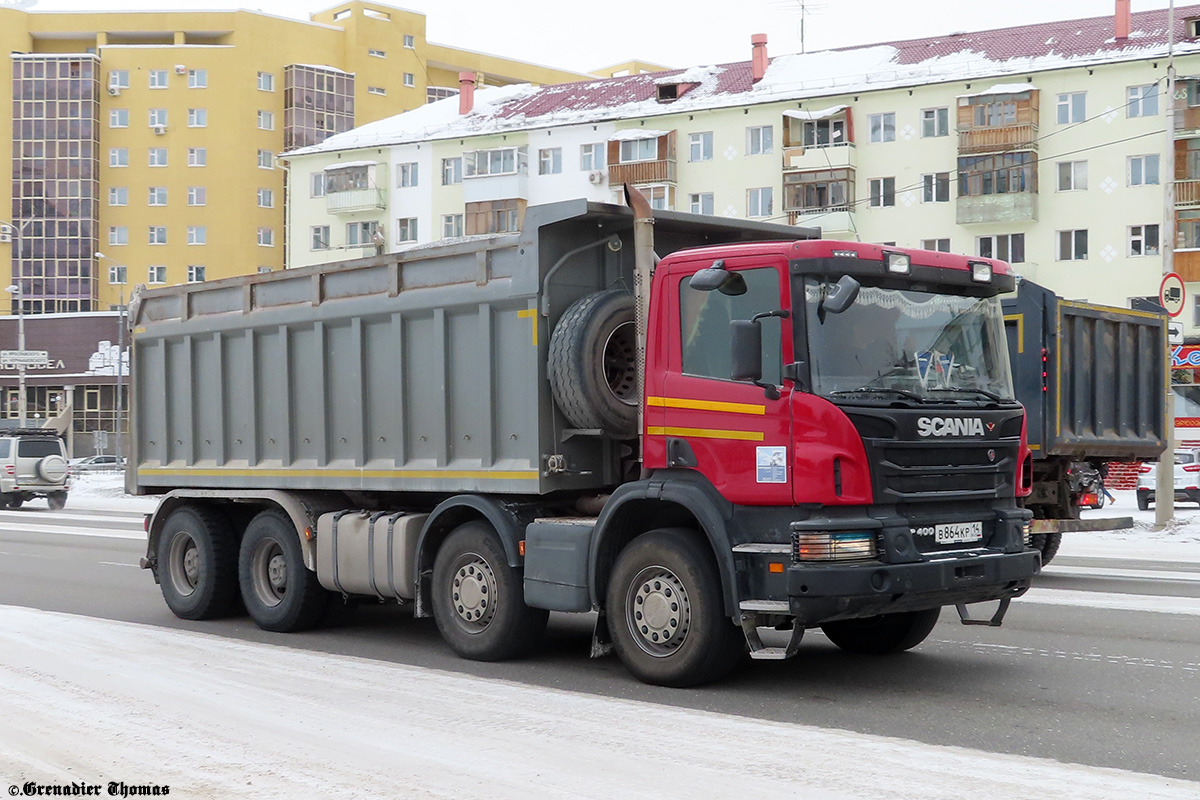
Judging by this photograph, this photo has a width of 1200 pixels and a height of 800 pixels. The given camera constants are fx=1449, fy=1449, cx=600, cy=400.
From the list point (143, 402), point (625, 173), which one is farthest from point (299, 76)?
point (143, 402)

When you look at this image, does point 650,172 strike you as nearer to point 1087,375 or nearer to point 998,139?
point 998,139

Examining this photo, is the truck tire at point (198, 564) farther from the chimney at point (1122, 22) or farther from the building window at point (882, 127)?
the chimney at point (1122, 22)

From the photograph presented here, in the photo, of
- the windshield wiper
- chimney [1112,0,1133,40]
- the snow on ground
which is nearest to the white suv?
the snow on ground

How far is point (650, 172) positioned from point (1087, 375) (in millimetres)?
46329

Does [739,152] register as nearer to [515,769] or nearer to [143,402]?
[143,402]

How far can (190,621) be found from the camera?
12.8 metres

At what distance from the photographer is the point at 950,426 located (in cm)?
833

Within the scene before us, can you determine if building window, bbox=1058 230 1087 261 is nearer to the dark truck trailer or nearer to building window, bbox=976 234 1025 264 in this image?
building window, bbox=976 234 1025 264

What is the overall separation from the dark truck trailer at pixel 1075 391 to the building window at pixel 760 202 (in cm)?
4273

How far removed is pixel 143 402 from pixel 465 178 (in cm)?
5262

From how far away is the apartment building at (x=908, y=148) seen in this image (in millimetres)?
51969

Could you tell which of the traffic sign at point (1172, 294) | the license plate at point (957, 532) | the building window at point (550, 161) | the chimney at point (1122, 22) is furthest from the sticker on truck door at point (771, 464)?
the building window at point (550, 161)

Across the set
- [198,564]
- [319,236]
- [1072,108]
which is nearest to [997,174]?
[1072,108]

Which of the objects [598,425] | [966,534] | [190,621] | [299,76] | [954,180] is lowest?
[190,621]
